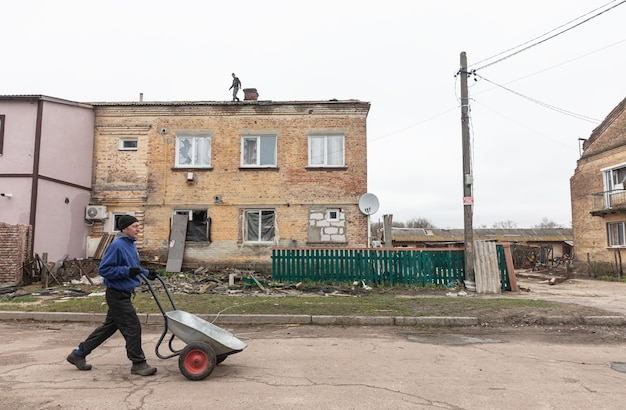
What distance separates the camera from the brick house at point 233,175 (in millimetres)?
15742

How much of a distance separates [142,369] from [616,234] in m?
24.6

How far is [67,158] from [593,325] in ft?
52.6

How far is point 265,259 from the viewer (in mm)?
15641

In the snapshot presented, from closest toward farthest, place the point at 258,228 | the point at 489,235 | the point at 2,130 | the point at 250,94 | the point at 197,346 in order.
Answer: the point at 197,346 < the point at 2,130 < the point at 258,228 < the point at 250,94 < the point at 489,235

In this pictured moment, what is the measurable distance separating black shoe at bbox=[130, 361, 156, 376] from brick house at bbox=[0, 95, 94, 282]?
10.6 meters

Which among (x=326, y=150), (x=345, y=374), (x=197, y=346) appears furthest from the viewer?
(x=326, y=150)

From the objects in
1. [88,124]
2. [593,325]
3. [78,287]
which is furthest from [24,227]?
[593,325]

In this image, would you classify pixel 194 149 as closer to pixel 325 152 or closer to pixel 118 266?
pixel 325 152

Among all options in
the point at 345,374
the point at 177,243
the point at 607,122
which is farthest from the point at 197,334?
the point at 607,122

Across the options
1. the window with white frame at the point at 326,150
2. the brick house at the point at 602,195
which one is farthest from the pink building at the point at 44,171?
the brick house at the point at 602,195

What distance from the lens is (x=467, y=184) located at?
41.7ft

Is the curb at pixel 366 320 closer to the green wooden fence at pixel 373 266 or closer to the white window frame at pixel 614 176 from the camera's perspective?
the green wooden fence at pixel 373 266

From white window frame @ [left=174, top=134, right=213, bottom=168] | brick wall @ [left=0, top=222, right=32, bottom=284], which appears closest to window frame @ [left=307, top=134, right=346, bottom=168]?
white window frame @ [left=174, top=134, right=213, bottom=168]

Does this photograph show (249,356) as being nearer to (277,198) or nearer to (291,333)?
(291,333)
